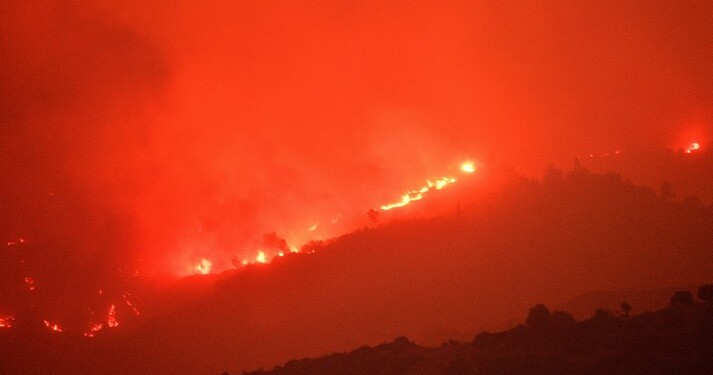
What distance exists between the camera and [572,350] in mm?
25344

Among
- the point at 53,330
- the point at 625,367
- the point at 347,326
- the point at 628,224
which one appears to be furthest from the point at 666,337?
the point at 53,330

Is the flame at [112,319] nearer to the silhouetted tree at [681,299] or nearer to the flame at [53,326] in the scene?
the flame at [53,326]

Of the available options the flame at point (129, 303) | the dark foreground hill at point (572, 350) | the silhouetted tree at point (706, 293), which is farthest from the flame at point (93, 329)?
the silhouetted tree at point (706, 293)

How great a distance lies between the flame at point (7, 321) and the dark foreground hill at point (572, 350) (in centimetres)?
7145

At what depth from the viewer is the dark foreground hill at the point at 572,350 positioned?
22359 mm

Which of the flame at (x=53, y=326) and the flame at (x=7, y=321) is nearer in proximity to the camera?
the flame at (x=7, y=321)

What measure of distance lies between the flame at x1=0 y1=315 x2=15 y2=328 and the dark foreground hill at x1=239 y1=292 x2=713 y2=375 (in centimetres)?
7145

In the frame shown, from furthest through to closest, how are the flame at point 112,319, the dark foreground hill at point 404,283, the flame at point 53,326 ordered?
the flame at point 112,319, the flame at point 53,326, the dark foreground hill at point 404,283

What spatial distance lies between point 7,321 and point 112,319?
13.7 m

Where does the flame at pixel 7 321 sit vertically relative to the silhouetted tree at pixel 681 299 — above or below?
above

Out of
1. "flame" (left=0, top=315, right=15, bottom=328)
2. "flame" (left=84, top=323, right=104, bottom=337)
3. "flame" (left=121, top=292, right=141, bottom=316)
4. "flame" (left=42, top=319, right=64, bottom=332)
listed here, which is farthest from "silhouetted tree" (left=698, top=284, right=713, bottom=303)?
"flame" (left=0, top=315, right=15, bottom=328)

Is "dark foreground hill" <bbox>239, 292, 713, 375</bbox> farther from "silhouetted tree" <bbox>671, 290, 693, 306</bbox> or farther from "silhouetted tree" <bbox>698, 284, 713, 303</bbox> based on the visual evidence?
"silhouetted tree" <bbox>698, 284, 713, 303</bbox>

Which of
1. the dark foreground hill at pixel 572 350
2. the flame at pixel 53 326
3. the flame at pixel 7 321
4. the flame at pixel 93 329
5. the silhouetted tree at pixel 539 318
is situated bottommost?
the dark foreground hill at pixel 572 350

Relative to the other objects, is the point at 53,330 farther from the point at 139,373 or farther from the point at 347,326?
the point at 347,326
